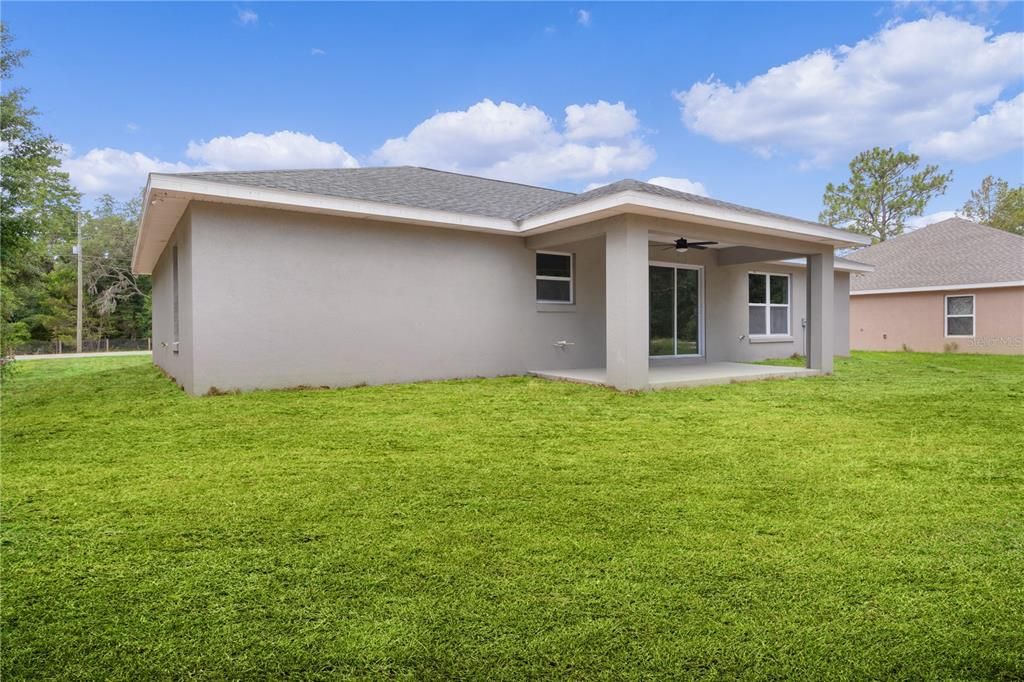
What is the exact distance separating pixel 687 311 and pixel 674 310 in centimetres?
45

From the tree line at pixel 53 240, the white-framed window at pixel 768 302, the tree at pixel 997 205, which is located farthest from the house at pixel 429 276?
the tree at pixel 997 205

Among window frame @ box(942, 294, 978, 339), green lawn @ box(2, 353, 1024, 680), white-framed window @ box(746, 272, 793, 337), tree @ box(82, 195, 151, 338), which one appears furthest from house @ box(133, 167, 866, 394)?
tree @ box(82, 195, 151, 338)

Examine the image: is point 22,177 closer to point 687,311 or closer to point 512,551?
point 687,311

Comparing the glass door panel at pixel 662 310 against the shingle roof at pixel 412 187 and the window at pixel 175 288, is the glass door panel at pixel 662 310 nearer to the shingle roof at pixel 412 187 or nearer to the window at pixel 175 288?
the shingle roof at pixel 412 187

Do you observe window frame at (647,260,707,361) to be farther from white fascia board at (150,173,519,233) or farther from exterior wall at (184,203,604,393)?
white fascia board at (150,173,519,233)

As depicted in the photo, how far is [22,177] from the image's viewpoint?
13.8 meters

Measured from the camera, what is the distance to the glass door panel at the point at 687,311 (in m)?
12.4

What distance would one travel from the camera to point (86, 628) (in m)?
2.04

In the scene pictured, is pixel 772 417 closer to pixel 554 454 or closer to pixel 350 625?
pixel 554 454

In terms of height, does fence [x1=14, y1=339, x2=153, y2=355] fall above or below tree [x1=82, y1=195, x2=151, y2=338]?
Answer: below

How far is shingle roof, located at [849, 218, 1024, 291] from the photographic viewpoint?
17.8m

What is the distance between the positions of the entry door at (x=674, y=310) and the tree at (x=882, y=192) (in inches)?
1030

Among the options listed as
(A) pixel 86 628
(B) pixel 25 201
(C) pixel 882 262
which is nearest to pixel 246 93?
(B) pixel 25 201

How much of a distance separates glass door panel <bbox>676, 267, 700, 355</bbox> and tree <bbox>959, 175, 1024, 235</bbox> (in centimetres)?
3210
